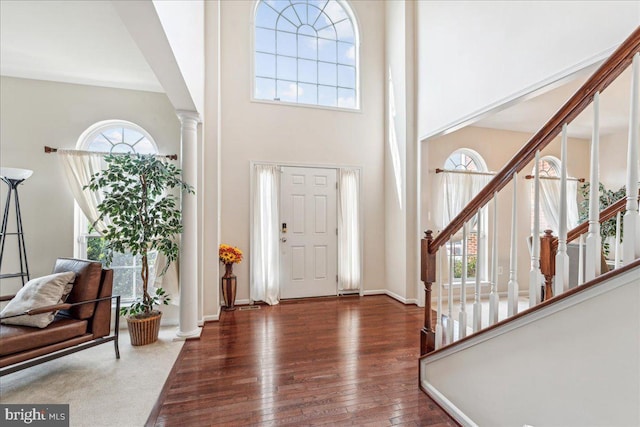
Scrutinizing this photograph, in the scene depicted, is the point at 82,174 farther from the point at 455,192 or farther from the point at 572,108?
the point at 455,192

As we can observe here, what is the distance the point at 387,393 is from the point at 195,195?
2.65m

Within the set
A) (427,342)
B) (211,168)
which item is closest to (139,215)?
(211,168)

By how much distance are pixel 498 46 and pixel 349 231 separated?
2.98 m

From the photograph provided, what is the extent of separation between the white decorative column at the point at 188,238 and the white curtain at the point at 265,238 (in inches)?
47.0

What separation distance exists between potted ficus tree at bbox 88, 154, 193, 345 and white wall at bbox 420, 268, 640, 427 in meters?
2.88

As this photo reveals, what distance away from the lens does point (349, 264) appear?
4.73m

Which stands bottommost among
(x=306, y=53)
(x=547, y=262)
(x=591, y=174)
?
(x=547, y=262)

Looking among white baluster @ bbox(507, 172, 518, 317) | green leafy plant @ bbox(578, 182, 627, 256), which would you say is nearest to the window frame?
white baluster @ bbox(507, 172, 518, 317)

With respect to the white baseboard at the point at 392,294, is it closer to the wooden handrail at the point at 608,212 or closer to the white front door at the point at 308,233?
the white front door at the point at 308,233

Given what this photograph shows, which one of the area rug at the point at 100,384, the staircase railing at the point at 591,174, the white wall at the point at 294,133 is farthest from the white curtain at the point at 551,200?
the area rug at the point at 100,384

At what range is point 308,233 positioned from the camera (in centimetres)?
463

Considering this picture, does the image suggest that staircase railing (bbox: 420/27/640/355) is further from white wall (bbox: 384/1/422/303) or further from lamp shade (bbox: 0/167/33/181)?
lamp shade (bbox: 0/167/33/181)

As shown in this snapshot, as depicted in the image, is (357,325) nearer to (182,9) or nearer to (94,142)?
(182,9)

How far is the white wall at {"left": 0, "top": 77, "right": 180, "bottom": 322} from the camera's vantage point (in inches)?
131
